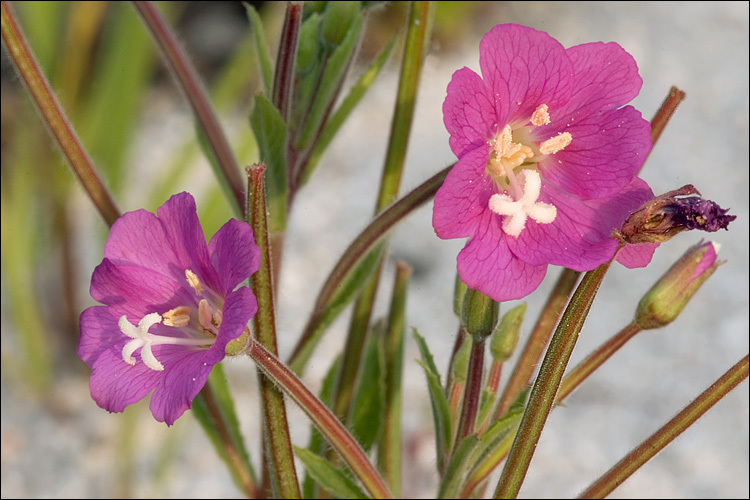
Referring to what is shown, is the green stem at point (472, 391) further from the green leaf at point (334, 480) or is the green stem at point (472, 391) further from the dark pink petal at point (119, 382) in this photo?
the dark pink petal at point (119, 382)

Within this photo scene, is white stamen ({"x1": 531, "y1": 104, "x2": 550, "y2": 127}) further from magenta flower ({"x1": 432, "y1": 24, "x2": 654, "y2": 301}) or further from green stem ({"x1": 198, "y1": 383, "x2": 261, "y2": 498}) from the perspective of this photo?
green stem ({"x1": 198, "y1": 383, "x2": 261, "y2": 498})

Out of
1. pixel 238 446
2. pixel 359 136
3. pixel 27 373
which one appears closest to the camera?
pixel 238 446

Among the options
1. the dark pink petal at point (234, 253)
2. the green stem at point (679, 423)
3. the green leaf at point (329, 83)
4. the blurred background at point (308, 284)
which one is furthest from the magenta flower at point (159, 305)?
the blurred background at point (308, 284)

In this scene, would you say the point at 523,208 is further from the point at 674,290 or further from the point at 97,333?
the point at 97,333

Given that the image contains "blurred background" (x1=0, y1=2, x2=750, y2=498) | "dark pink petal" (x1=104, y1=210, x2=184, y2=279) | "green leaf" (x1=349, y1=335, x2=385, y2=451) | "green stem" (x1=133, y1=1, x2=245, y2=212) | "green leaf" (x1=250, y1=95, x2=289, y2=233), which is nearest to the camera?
"dark pink petal" (x1=104, y1=210, x2=184, y2=279)

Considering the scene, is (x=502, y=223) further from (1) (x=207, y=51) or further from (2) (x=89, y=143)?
(1) (x=207, y=51)

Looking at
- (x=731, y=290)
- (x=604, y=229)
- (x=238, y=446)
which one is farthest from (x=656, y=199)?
(x=731, y=290)

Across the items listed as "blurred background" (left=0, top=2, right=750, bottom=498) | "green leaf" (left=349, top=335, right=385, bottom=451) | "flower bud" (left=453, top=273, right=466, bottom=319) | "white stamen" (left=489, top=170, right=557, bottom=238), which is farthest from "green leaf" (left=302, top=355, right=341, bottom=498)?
"blurred background" (left=0, top=2, right=750, bottom=498)
